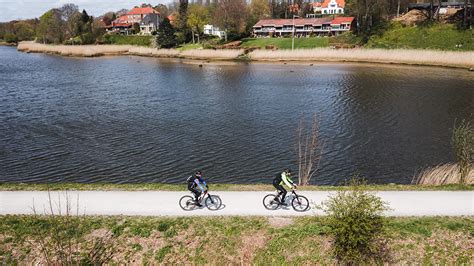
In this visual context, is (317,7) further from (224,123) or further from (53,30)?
(224,123)

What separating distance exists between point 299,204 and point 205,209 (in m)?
3.66

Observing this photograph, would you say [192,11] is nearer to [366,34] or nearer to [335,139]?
[366,34]

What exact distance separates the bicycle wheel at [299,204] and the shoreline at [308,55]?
51.3 metres

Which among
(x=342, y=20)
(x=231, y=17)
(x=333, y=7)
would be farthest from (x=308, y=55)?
(x=333, y=7)

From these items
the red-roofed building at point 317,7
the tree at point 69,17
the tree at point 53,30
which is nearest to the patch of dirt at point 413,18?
the red-roofed building at point 317,7

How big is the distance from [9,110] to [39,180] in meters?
20.6

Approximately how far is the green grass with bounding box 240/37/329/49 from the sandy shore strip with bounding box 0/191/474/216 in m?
67.5

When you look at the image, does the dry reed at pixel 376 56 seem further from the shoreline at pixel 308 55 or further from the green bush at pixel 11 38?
the green bush at pixel 11 38

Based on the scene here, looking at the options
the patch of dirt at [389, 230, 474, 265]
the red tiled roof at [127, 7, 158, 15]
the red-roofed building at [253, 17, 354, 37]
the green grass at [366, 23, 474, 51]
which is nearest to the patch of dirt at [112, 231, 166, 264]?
the patch of dirt at [389, 230, 474, 265]

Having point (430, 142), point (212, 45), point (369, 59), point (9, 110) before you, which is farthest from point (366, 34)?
point (9, 110)

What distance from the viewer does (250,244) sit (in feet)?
44.4

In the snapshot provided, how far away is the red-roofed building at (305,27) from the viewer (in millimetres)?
88812

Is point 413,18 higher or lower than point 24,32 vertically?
lower

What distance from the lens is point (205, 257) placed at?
1321 centimetres
